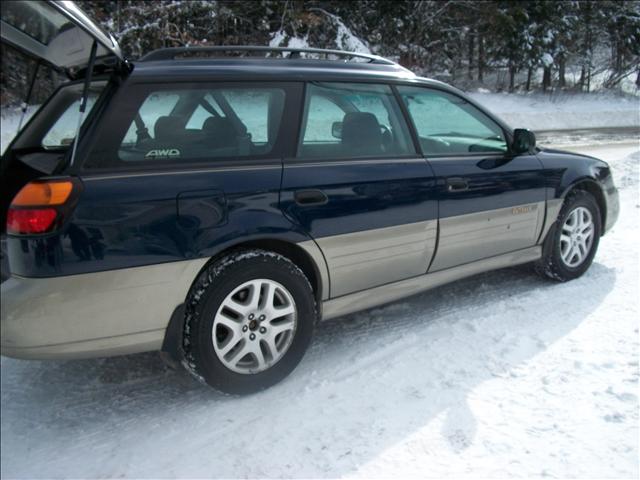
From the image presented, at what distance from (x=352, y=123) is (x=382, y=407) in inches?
64.0

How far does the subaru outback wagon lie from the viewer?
2.38 m

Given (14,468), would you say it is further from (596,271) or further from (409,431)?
(596,271)

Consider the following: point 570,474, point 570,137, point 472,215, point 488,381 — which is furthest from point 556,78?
point 570,474

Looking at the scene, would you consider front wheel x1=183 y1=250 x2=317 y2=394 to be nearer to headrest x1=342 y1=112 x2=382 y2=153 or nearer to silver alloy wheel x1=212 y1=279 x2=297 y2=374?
silver alloy wheel x1=212 y1=279 x2=297 y2=374

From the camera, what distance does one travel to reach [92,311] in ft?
7.88

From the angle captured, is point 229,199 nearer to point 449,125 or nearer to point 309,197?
point 309,197

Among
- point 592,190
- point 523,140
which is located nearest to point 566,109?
point 592,190

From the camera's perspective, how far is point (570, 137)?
9633 mm

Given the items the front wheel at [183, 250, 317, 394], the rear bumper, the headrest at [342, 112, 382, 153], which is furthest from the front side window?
the rear bumper

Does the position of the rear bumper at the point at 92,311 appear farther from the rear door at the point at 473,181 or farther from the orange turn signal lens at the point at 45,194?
the rear door at the point at 473,181

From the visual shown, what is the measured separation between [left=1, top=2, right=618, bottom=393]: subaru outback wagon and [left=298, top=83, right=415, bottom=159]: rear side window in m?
0.01

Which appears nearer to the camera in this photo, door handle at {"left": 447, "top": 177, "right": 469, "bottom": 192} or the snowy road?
the snowy road

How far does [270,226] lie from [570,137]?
27.9 feet

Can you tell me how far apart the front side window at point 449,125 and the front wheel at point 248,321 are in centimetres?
131
